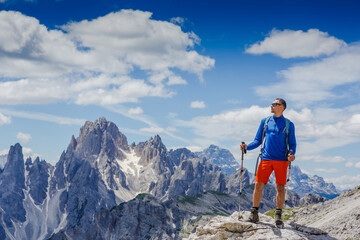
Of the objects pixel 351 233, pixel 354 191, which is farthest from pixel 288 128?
pixel 354 191

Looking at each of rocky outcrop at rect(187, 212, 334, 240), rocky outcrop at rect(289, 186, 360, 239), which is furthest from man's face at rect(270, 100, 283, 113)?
rocky outcrop at rect(289, 186, 360, 239)

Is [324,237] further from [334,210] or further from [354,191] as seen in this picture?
[354,191]

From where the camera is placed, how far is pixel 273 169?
17000 mm

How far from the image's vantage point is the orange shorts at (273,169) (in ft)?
54.7

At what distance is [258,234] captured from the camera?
16.4 meters

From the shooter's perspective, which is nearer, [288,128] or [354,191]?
[288,128]

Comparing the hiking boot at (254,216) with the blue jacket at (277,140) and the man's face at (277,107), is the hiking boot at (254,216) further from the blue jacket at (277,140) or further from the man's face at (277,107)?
the man's face at (277,107)

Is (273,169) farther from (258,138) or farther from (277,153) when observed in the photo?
(258,138)

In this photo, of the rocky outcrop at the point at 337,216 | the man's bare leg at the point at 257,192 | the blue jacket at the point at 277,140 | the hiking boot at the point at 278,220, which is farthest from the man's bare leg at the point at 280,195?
the rocky outcrop at the point at 337,216

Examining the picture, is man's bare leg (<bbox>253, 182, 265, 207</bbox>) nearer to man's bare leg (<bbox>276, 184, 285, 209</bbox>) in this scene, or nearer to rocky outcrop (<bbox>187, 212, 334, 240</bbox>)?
man's bare leg (<bbox>276, 184, 285, 209</bbox>)

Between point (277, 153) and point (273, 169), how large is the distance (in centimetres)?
77

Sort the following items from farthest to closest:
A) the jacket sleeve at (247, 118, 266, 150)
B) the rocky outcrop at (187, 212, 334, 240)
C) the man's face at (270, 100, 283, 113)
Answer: the jacket sleeve at (247, 118, 266, 150)
the man's face at (270, 100, 283, 113)
the rocky outcrop at (187, 212, 334, 240)

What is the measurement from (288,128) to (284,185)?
244 cm

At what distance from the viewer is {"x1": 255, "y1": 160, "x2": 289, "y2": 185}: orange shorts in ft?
54.7
